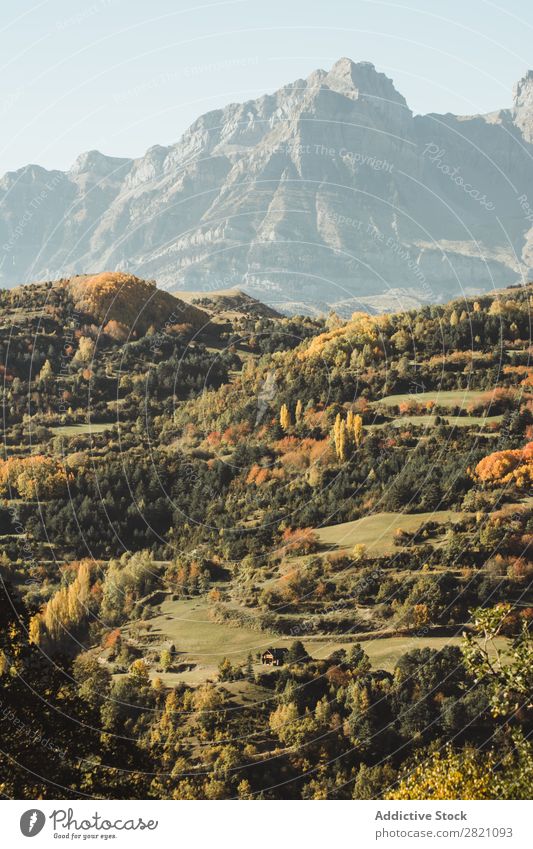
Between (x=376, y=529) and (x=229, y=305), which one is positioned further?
(x=229, y=305)

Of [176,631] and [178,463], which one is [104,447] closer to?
[178,463]

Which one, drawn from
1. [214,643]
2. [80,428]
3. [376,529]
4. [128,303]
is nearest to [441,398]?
[376,529]

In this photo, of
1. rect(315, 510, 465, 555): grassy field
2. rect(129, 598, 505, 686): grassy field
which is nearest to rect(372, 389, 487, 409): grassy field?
rect(315, 510, 465, 555): grassy field

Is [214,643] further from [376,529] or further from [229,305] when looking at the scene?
[229,305]

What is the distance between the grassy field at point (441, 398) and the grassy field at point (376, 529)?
16.9 m

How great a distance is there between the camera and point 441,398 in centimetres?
9269

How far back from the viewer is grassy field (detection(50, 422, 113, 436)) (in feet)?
317

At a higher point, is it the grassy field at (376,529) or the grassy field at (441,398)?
the grassy field at (441,398)

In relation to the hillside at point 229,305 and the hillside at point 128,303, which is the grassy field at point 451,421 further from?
the hillside at point 229,305

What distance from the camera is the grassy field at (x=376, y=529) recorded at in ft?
248

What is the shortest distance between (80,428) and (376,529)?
116 ft

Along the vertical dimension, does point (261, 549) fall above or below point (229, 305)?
below

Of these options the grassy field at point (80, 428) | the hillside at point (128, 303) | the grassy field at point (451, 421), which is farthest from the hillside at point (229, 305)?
the grassy field at point (451, 421)
